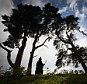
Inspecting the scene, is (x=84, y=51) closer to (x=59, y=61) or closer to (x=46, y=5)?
(x=59, y=61)

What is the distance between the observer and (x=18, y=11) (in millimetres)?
32000

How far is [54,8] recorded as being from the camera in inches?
1359

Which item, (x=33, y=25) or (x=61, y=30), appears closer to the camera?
(x=33, y=25)

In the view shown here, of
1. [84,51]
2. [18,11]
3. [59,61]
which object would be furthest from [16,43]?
[84,51]

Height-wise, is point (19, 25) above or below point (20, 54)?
above

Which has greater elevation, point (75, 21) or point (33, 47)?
point (75, 21)

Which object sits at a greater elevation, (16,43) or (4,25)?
(4,25)

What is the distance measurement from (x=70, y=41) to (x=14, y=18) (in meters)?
9.30

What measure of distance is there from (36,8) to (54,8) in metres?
3.38

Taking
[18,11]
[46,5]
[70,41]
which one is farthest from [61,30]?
[18,11]

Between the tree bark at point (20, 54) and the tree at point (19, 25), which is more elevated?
the tree at point (19, 25)

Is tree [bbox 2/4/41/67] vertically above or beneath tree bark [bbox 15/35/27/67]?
above

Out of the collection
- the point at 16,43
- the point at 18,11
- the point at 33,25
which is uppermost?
the point at 18,11

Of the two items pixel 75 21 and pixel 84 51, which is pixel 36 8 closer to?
pixel 75 21
